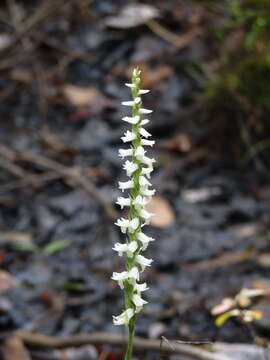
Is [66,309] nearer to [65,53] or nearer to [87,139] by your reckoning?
[87,139]

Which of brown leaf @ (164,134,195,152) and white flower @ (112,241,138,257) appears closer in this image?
white flower @ (112,241,138,257)

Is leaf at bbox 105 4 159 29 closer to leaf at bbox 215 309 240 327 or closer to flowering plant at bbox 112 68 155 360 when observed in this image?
leaf at bbox 215 309 240 327

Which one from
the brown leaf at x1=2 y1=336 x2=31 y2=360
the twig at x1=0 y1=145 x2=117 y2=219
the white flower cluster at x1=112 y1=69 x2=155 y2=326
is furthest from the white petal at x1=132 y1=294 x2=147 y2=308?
the twig at x1=0 y1=145 x2=117 y2=219

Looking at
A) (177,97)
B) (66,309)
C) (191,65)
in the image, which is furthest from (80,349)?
(191,65)

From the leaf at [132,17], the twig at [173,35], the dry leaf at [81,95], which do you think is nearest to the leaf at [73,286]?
the dry leaf at [81,95]

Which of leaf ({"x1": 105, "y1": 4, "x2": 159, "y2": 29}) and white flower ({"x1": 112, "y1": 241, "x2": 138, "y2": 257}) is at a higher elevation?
leaf ({"x1": 105, "y1": 4, "x2": 159, "y2": 29})

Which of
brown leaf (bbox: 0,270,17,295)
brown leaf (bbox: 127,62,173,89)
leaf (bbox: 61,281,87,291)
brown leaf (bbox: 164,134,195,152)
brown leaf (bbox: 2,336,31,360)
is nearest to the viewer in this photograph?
brown leaf (bbox: 2,336,31,360)

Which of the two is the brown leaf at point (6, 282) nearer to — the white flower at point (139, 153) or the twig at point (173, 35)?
the white flower at point (139, 153)

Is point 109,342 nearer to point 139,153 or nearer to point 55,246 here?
point 55,246
